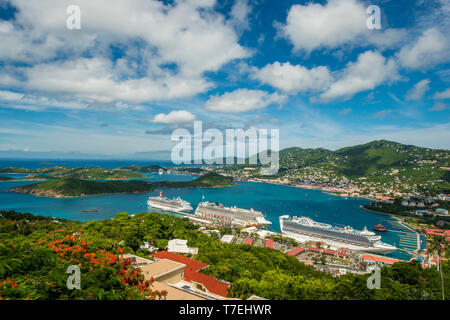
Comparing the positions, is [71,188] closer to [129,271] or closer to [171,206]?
[171,206]

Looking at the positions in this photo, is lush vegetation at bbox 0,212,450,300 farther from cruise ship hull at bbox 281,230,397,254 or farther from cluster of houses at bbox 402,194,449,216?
cluster of houses at bbox 402,194,449,216

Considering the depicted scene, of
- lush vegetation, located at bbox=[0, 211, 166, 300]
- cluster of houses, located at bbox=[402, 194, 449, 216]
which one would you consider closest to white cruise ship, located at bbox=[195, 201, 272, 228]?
cluster of houses, located at bbox=[402, 194, 449, 216]

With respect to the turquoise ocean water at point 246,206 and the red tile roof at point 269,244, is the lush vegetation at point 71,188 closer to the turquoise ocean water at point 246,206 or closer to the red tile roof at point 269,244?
the turquoise ocean water at point 246,206

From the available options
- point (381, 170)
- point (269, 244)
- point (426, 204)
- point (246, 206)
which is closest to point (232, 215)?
point (246, 206)
